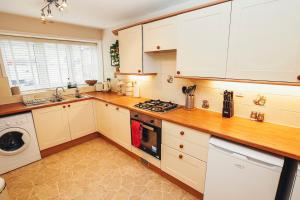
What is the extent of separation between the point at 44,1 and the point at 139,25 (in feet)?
4.26

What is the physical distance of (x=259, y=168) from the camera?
1.26 m

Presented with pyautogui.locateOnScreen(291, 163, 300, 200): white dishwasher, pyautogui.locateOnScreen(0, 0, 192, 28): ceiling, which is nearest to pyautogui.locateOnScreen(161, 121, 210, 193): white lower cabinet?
pyautogui.locateOnScreen(291, 163, 300, 200): white dishwasher

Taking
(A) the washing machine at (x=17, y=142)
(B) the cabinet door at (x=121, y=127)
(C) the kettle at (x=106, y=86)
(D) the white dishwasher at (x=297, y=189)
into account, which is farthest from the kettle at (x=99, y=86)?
(D) the white dishwasher at (x=297, y=189)

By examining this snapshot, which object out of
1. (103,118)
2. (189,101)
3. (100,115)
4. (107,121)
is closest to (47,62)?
(100,115)

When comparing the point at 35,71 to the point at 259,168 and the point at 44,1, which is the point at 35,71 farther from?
the point at 259,168

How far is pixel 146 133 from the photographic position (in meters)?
2.31

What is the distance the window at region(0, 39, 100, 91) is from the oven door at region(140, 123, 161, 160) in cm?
243

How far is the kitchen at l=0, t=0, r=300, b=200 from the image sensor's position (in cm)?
136

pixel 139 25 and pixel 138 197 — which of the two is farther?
pixel 139 25

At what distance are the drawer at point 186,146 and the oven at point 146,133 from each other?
0.46 ft

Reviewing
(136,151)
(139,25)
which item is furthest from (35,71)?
(136,151)

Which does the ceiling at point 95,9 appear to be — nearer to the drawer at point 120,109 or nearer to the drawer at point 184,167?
the drawer at point 120,109

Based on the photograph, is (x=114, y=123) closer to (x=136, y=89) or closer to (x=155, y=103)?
(x=136, y=89)

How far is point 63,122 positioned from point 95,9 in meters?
2.04
